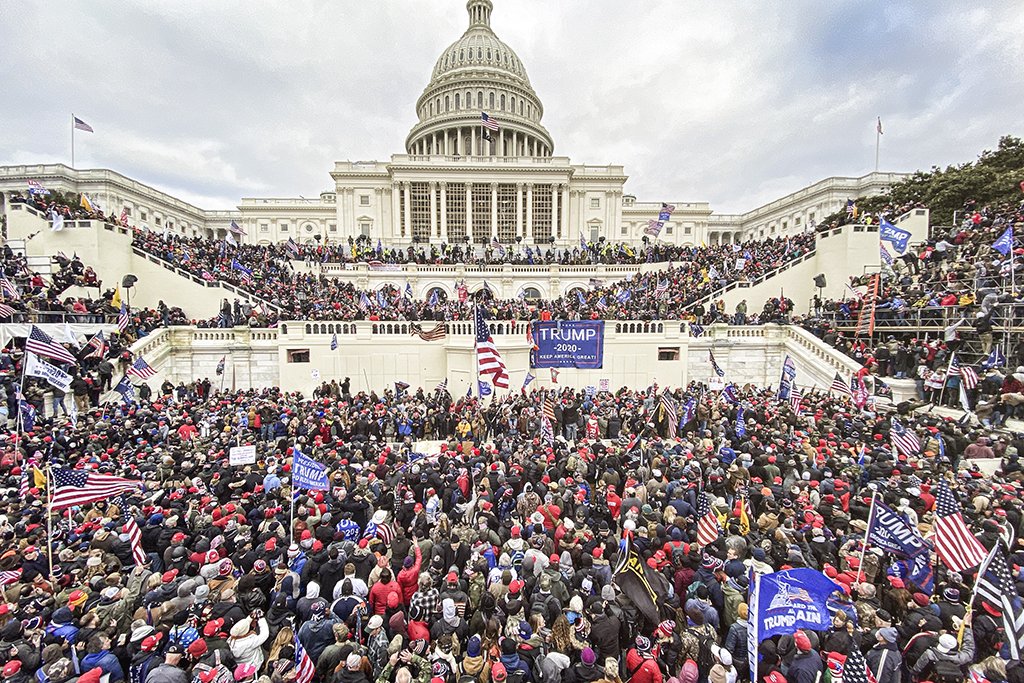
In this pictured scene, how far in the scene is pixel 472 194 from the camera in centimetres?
5594

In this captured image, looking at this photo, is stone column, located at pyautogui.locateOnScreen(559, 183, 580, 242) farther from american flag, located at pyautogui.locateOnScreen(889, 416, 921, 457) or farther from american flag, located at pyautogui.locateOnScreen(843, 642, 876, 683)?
american flag, located at pyautogui.locateOnScreen(843, 642, 876, 683)

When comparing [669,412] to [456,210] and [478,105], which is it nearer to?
[456,210]

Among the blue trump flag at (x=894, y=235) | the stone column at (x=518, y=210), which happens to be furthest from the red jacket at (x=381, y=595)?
the stone column at (x=518, y=210)

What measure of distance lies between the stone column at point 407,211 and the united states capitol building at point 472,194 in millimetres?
122

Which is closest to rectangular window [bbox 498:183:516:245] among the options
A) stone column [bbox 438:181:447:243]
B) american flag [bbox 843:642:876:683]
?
stone column [bbox 438:181:447:243]

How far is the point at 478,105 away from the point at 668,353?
64.6 m

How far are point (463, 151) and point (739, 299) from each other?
54101 mm

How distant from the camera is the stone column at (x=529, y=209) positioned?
185ft

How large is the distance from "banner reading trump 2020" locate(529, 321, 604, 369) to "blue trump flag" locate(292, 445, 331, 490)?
1257 centimetres

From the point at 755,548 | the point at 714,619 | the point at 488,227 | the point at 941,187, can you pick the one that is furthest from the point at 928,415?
the point at 488,227

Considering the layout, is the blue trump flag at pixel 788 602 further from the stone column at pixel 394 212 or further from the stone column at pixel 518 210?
the stone column at pixel 394 212

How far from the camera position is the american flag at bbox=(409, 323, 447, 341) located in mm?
20719

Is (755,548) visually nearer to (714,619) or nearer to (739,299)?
(714,619)

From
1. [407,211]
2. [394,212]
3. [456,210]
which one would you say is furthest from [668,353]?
[394,212]
